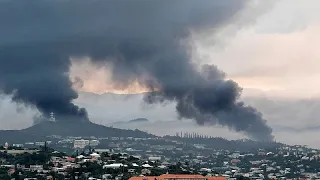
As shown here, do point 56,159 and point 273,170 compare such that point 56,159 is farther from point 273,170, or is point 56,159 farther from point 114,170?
point 273,170

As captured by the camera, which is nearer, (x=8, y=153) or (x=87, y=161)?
(x=87, y=161)

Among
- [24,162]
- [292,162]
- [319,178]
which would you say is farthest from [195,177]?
[292,162]

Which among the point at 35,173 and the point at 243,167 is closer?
the point at 35,173

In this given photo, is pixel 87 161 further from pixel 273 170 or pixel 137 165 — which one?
pixel 273 170

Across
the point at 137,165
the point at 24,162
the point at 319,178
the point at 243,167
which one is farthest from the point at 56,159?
the point at 243,167

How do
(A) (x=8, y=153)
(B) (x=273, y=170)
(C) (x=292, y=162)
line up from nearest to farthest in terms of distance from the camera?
(A) (x=8, y=153), (B) (x=273, y=170), (C) (x=292, y=162)

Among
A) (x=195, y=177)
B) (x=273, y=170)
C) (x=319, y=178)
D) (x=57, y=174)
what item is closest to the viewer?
(x=195, y=177)

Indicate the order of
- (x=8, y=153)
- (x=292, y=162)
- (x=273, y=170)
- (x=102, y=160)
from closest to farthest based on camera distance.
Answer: (x=102, y=160) < (x=8, y=153) < (x=273, y=170) < (x=292, y=162)

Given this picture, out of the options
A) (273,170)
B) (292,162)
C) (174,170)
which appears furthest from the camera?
(292,162)

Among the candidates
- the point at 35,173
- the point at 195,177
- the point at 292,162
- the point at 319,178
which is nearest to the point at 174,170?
the point at 195,177
